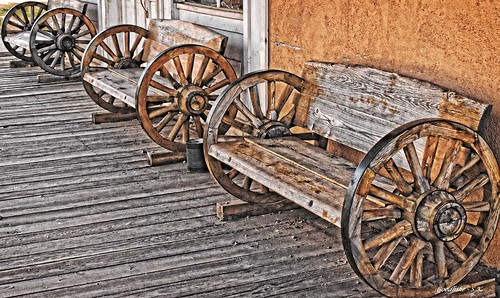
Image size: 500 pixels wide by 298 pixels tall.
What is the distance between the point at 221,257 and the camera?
367 centimetres

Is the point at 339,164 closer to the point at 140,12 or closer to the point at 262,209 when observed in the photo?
the point at 262,209

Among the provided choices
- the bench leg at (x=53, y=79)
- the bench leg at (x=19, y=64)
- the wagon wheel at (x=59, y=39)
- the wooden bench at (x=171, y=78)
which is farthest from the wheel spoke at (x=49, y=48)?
the wooden bench at (x=171, y=78)

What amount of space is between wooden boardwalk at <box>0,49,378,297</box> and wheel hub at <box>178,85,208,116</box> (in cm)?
36

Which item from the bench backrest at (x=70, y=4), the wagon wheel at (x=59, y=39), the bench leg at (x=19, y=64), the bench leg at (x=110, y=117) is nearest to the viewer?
the bench leg at (x=110, y=117)

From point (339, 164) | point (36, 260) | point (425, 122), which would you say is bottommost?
point (36, 260)

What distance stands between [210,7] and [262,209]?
7.28 ft

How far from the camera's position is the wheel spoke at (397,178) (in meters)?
3.02

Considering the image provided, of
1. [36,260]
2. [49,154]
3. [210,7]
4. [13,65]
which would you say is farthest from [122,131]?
[13,65]

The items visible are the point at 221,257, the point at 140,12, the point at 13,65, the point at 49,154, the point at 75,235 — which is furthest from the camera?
the point at 13,65

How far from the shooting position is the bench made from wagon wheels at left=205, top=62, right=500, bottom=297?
3.00m

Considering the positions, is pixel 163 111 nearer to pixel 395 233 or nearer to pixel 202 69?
pixel 202 69

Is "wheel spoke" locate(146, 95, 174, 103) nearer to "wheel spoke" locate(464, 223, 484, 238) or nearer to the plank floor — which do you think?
the plank floor

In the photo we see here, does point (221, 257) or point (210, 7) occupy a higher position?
point (210, 7)

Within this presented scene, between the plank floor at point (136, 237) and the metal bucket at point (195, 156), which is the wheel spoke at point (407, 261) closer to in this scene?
the plank floor at point (136, 237)
